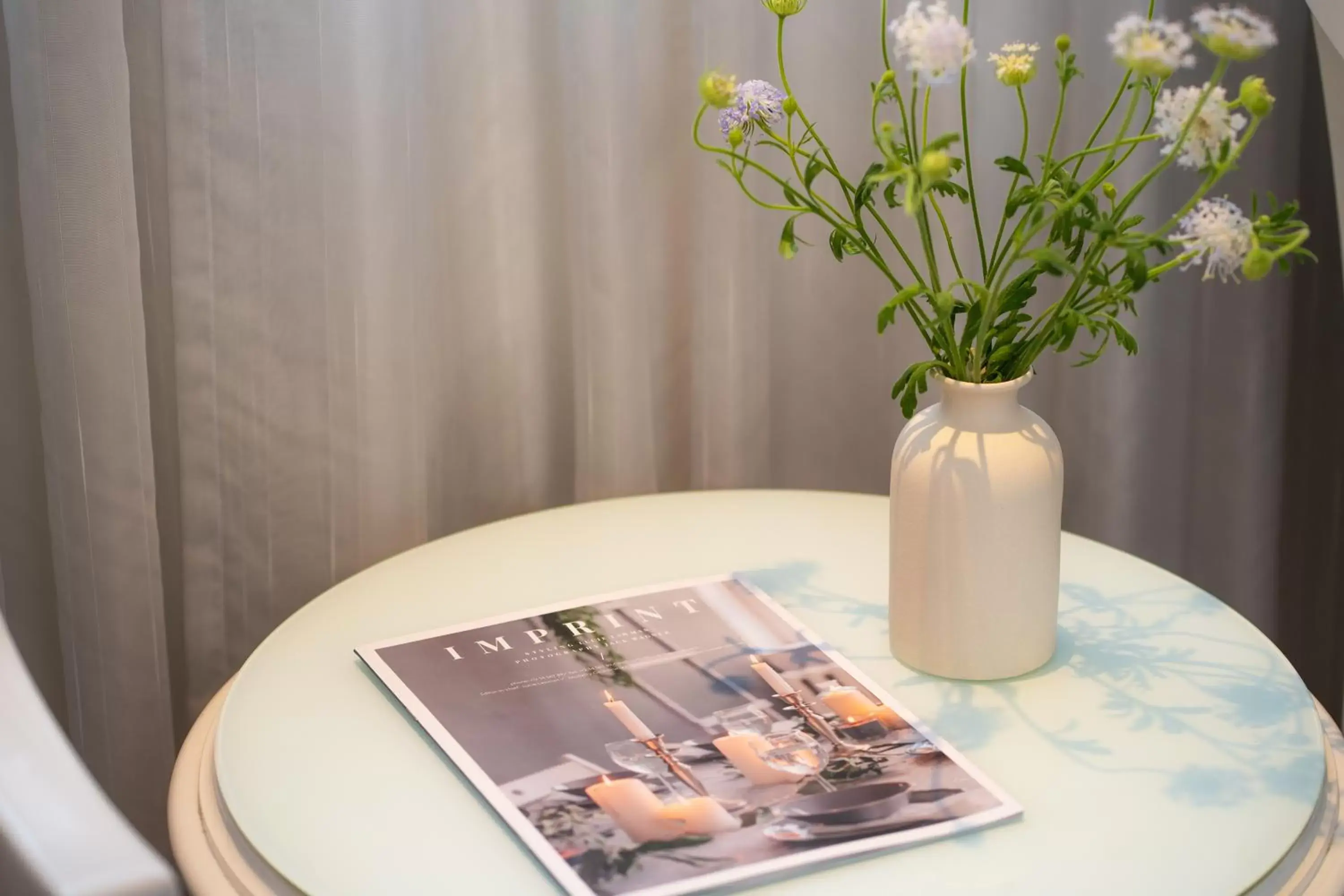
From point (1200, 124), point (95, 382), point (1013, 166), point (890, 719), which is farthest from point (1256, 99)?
point (95, 382)

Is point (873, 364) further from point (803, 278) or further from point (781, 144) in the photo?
point (781, 144)

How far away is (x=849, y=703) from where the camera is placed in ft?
2.69

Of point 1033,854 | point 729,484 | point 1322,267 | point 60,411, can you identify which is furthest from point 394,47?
point 1322,267

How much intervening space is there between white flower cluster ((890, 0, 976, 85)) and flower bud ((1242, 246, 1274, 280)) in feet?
0.54

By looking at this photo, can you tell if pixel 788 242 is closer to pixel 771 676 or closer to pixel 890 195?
pixel 890 195

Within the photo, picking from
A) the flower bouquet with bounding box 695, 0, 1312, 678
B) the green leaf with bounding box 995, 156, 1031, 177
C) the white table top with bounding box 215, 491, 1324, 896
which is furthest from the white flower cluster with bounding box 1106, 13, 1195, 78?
the white table top with bounding box 215, 491, 1324, 896

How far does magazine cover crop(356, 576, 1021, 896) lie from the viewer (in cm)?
69

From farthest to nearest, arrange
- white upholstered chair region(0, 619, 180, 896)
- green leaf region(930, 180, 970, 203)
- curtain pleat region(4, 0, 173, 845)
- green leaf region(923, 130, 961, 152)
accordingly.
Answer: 1. curtain pleat region(4, 0, 173, 845)
2. green leaf region(930, 180, 970, 203)
3. green leaf region(923, 130, 961, 152)
4. white upholstered chair region(0, 619, 180, 896)

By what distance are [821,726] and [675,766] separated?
91mm

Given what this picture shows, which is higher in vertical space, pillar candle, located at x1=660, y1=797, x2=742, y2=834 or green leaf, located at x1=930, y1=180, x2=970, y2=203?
green leaf, located at x1=930, y1=180, x2=970, y2=203

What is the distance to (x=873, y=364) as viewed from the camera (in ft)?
4.50

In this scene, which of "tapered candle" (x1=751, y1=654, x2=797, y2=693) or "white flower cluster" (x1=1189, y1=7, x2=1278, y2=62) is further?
"tapered candle" (x1=751, y1=654, x2=797, y2=693)

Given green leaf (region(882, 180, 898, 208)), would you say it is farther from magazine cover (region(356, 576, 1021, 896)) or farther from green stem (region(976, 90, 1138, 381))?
magazine cover (region(356, 576, 1021, 896))

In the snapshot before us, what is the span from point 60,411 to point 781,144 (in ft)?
1.91
